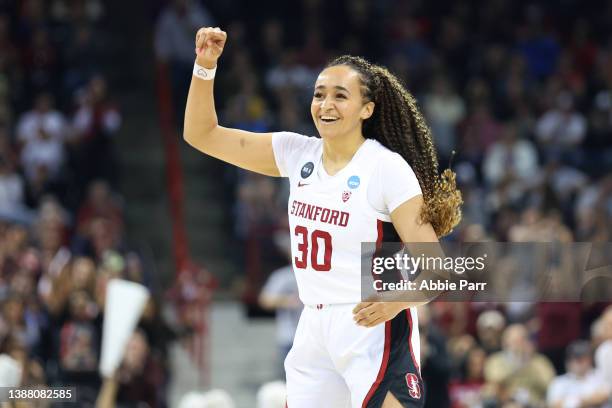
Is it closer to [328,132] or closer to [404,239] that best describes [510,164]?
[328,132]

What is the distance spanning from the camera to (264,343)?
1302 cm

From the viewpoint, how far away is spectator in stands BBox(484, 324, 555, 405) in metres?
10.4

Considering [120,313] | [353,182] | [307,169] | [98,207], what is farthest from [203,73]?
[98,207]

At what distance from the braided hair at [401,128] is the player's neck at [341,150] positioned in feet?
0.41

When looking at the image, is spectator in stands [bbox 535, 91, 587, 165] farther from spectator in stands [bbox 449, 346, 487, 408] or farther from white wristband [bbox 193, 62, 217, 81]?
white wristband [bbox 193, 62, 217, 81]

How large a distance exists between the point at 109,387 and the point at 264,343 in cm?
376

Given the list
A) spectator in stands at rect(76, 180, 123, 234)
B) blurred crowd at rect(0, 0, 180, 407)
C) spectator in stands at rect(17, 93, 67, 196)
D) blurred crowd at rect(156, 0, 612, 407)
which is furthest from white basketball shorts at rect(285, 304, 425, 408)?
spectator in stands at rect(17, 93, 67, 196)

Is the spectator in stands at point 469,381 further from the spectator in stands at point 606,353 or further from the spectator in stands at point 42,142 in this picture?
the spectator in stands at point 42,142

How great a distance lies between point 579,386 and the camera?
1006 cm

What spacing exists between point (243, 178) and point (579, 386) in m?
5.59

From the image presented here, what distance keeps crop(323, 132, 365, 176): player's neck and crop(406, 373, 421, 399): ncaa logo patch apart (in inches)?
40.0

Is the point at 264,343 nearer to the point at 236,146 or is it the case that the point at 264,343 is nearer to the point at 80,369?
the point at 80,369

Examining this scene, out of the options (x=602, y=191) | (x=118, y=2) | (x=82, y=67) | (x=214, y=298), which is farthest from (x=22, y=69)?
(x=602, y=191)

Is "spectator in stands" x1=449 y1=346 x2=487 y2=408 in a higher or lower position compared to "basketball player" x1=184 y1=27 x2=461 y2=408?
lower
